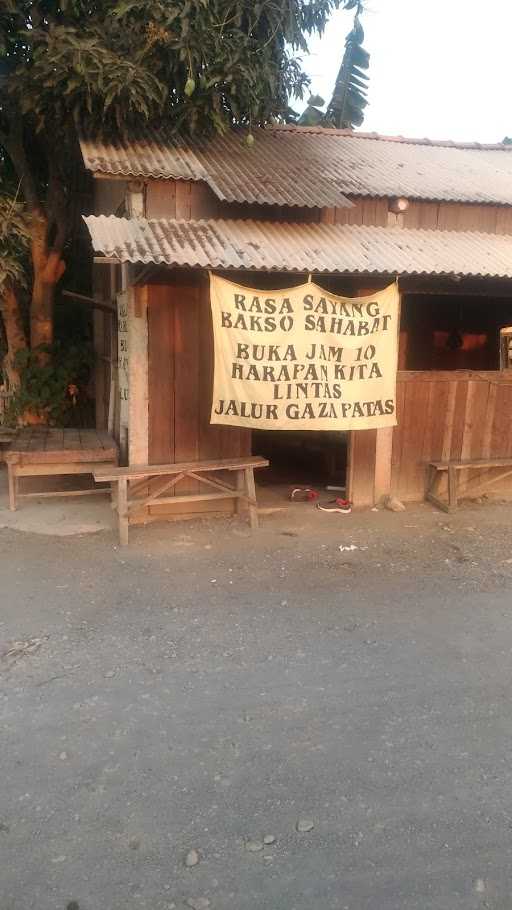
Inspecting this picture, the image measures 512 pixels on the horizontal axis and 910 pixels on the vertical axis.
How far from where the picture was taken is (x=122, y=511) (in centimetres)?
642

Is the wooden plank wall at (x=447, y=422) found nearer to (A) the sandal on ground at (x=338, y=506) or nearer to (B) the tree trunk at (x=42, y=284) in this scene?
(A) the sandal on ground at (x=338, y=506)

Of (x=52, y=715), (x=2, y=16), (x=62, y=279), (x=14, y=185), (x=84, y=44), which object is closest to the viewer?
(x=52, y=715)

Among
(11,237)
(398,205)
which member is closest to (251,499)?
(398,205)

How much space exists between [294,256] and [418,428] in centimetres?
272

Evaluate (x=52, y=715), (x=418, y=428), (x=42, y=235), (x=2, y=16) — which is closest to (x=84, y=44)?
(x=2, y=16)

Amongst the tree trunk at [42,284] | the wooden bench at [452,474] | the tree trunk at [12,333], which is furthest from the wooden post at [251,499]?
the tree trunk at [12,333]

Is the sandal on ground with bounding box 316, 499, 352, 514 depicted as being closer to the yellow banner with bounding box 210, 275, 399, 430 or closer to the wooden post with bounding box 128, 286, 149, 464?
the yellow banner with bounding box 210, 275, 399, 430

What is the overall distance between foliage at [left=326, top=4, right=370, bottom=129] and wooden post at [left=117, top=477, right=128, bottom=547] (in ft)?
39.1

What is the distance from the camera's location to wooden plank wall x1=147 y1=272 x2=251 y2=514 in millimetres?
6918

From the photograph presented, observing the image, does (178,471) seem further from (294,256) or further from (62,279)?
(62,279)

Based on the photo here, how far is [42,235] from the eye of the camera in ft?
33.3

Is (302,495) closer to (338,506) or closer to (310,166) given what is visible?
(338,506)

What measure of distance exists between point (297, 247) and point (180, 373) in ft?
5.79

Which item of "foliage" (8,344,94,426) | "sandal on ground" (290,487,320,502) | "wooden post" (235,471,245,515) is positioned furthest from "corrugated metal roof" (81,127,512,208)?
"foliage" (8,344,94,426)
